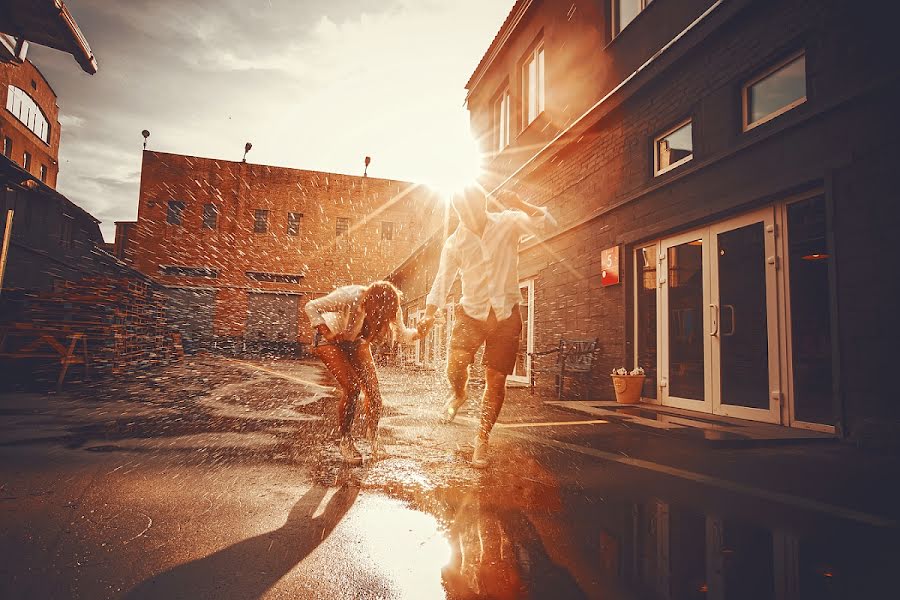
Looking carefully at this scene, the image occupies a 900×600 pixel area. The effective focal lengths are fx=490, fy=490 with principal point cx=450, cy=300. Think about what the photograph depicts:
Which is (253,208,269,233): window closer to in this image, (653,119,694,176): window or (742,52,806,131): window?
(653,119,694,176): window

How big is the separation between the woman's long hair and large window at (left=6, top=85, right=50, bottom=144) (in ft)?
127

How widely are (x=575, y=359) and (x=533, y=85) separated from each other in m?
7.91

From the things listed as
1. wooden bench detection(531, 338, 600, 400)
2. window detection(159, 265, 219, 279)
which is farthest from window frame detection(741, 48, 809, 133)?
window detection(159, 265, 219, 279)

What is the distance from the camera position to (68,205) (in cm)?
1842

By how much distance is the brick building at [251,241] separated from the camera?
3155 centimetres

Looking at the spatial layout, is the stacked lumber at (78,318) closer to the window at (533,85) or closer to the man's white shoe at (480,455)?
the man's white shoe at (480,455)

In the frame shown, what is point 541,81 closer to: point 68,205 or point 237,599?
point 237,599

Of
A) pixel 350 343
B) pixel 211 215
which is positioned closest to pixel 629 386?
pixel 350 343

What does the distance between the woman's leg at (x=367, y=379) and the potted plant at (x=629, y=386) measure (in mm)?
4700

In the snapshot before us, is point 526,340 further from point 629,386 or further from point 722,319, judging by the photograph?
point 722,319

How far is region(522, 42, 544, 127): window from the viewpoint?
482 inches

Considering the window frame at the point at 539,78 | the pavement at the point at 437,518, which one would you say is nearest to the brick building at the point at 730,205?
the window frame at the point at 539,78

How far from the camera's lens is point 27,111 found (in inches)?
1321

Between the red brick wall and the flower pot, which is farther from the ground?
the red brick wall
